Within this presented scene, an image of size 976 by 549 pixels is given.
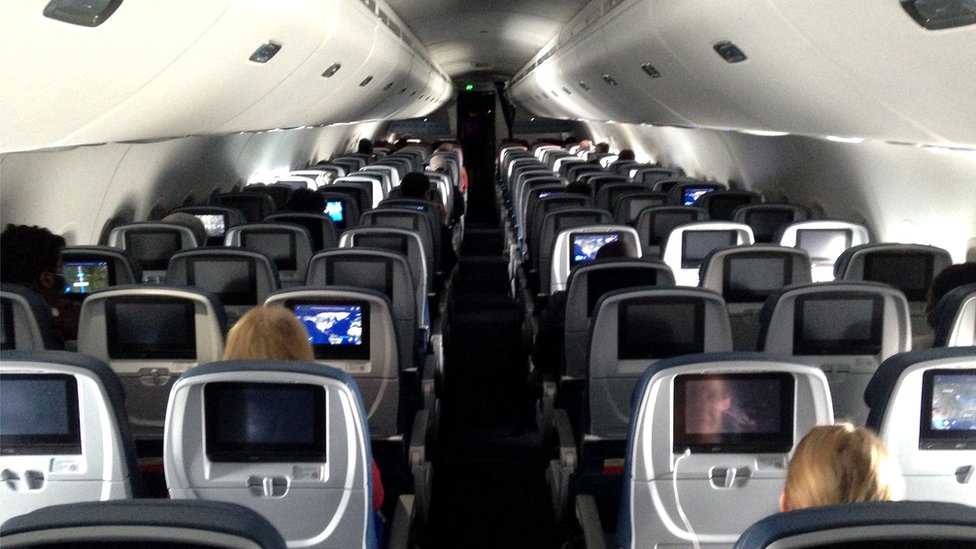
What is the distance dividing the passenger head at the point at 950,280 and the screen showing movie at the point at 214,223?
6.47 meters

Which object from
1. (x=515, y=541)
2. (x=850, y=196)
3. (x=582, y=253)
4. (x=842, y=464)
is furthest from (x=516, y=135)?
(x=842, y=464)

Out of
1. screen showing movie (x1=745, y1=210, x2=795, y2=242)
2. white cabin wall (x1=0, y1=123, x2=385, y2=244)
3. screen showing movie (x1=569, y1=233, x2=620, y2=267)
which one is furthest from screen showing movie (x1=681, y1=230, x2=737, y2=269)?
white cabin wall (x1=0, y1=123, x2=385, y2=244)

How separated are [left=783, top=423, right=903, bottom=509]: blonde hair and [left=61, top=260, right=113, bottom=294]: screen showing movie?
5.15 metres

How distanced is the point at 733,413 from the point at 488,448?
371 cm

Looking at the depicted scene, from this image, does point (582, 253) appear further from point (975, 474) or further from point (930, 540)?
point (930, 540)

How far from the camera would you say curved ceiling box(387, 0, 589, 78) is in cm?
1365

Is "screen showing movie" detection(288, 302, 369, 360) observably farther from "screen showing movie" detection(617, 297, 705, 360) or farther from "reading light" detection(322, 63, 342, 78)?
"reading light" detection(322, 63, 342, 78)

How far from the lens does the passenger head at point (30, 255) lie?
18.6ft

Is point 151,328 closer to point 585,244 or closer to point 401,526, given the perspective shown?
point 401,526

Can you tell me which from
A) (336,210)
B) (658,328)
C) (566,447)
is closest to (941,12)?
(658,328)

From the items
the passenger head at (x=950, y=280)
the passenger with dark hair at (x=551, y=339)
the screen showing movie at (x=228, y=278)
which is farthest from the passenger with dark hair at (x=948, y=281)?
the screen showing movie at (x=228, y=278)

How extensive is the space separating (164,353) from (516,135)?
1323 inches

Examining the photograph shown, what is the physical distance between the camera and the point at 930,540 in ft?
5.68

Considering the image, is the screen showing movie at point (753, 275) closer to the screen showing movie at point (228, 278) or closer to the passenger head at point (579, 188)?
the screen showing movie at point (228, 278)
